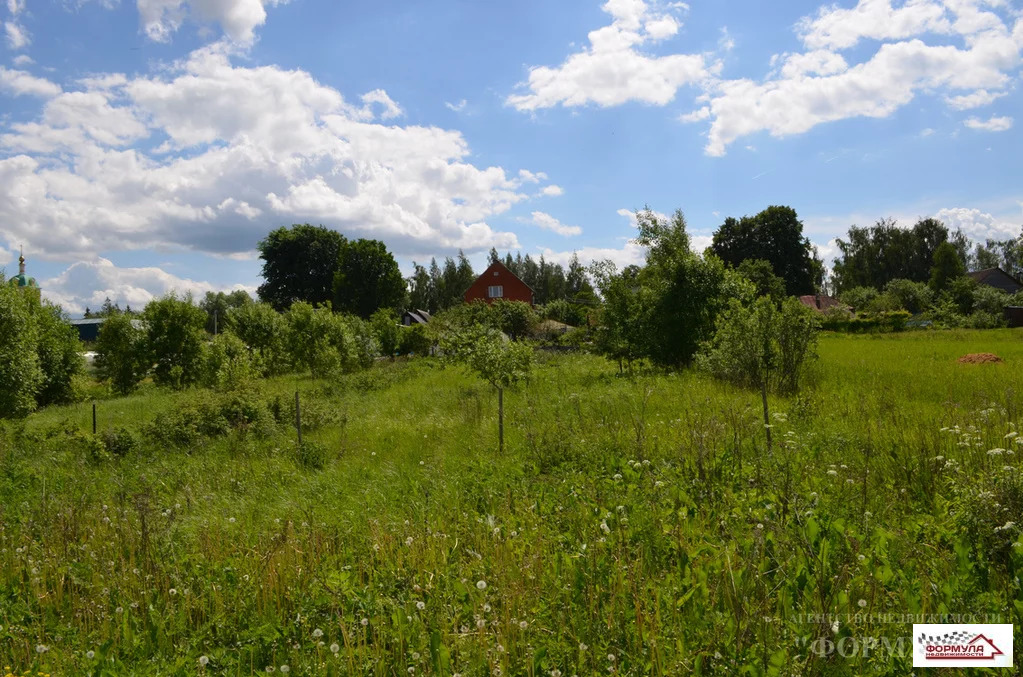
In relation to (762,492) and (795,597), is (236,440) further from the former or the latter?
(795,597)

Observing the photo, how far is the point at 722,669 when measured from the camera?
2791 mm

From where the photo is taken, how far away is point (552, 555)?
4.26 m

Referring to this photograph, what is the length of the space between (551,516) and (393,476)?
2960mm

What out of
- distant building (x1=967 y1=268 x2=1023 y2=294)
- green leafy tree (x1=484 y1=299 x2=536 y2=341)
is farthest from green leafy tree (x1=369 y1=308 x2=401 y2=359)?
distant building (x1=967 y1=268 x2=1023 y2=294)

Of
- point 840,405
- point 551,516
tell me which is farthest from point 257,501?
point 840,405

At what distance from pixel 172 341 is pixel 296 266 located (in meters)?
30.2

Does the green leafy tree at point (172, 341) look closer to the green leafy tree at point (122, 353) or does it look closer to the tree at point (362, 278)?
the green leafy tree at point (122, 353)

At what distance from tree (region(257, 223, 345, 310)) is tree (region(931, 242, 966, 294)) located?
5884 cm

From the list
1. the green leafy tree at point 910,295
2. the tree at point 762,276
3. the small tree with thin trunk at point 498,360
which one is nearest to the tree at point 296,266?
the tree at point 762,276

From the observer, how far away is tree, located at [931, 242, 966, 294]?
55953 mm

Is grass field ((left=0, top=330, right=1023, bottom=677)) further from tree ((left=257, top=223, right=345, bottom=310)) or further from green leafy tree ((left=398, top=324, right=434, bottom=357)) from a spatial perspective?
tree ((left=257, top=223, right=345, bottom=310))

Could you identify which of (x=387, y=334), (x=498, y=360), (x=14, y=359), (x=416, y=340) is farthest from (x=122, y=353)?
(x=498, y=360)

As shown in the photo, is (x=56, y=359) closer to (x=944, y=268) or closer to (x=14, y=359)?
(x=14, y=359)

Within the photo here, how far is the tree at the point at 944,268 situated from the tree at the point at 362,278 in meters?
52.9
